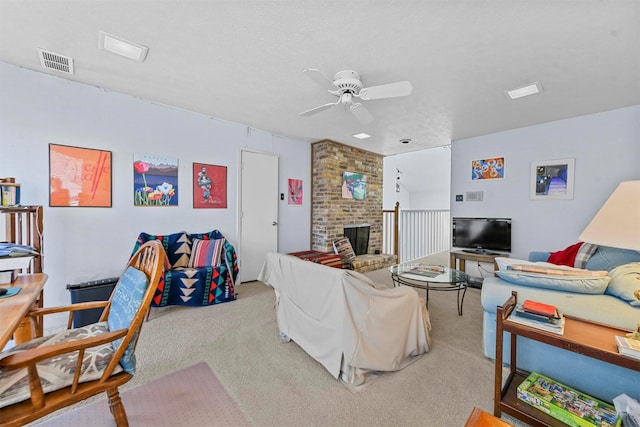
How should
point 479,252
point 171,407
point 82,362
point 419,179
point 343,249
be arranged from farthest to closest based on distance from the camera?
point 419,179, point 343,249, point 479,252, point 171,407, point 82,362

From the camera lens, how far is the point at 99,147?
2.80m

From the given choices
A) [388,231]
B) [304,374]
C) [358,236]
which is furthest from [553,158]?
[304,374]

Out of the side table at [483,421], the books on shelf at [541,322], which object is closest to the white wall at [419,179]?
the books on shelf at [541,322]

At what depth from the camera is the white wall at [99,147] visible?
7.98 ft

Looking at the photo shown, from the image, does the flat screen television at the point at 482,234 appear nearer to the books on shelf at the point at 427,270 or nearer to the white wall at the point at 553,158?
the white wall at the point at 553,158

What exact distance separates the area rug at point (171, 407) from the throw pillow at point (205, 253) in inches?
60.0

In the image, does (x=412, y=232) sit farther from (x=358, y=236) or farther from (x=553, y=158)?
(x=553, y=158)

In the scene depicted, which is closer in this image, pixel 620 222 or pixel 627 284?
pixel 620 222

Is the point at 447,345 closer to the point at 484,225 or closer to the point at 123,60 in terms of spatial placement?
the point at 484,225

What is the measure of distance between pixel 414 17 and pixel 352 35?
1.37 ft

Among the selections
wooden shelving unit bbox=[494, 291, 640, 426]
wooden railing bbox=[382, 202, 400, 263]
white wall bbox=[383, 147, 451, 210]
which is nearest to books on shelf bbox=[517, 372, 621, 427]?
wooden shelving unit bbox=[494, 291, 640, 426]

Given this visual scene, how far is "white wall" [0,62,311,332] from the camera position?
2.43m

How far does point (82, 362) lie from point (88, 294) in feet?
6.26

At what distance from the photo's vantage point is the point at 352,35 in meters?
1.82
